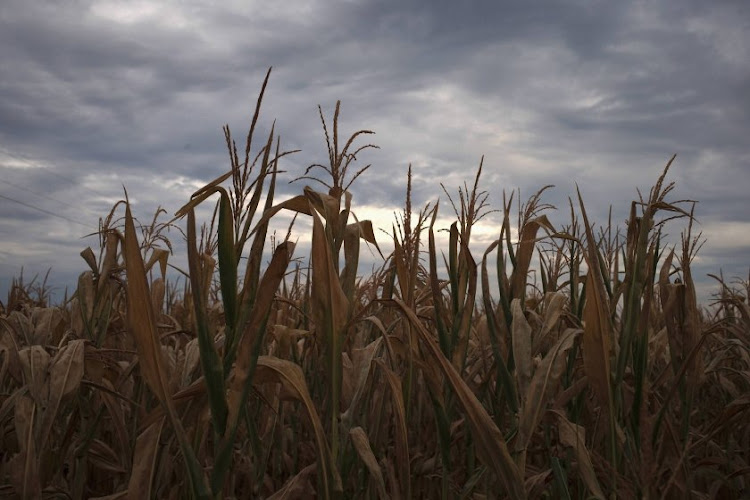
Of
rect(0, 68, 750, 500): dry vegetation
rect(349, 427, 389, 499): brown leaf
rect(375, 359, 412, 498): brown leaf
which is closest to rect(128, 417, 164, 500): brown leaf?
rect(0, 68, 750, 500): dry vegetation

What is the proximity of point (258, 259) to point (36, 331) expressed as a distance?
6.10ft

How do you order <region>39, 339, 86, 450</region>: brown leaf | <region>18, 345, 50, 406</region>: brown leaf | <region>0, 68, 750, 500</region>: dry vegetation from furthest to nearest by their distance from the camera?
1. <region>18, 345, 50, 406</region>: brown leaf
2. <region>39, 339, 86, 450</region>: brown leaf
3. <region>0, 68, 750, 500</region>: dry vegetation

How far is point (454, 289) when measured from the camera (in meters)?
2.25

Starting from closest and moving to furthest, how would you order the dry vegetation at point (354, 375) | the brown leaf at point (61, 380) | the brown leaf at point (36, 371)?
the dry vegetation at point (354, 375) < the brown leaf at point (61, 380) < the brown leaf at point (36, 371)

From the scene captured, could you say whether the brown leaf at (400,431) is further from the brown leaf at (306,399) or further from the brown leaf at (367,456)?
the brown leaf at (306,399)

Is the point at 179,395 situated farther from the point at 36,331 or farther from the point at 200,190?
the point at 36,331

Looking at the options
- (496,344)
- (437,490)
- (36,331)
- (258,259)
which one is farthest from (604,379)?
(36,331)

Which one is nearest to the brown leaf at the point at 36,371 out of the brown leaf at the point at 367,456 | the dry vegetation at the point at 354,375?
the dry vegetation at the point at 354,375

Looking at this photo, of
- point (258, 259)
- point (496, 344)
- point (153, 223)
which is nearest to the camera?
point (258, 259)

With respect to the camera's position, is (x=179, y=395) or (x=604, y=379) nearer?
(x=179, y=395)

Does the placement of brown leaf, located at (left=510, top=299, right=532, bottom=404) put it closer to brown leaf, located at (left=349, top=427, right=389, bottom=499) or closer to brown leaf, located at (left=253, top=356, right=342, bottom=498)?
brown leaf, located at (left=349, top=427, right=389, bottom=499)

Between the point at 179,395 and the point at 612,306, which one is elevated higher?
the point at 612,306

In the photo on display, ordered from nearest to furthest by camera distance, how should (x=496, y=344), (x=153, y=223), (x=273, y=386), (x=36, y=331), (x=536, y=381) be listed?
(x=536, y=381) < (x=496, y=344) < (x=273, y=386) < (x=36, y=331) < (x=153, y=223)

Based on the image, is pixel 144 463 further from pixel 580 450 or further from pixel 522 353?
pixel 580 450
